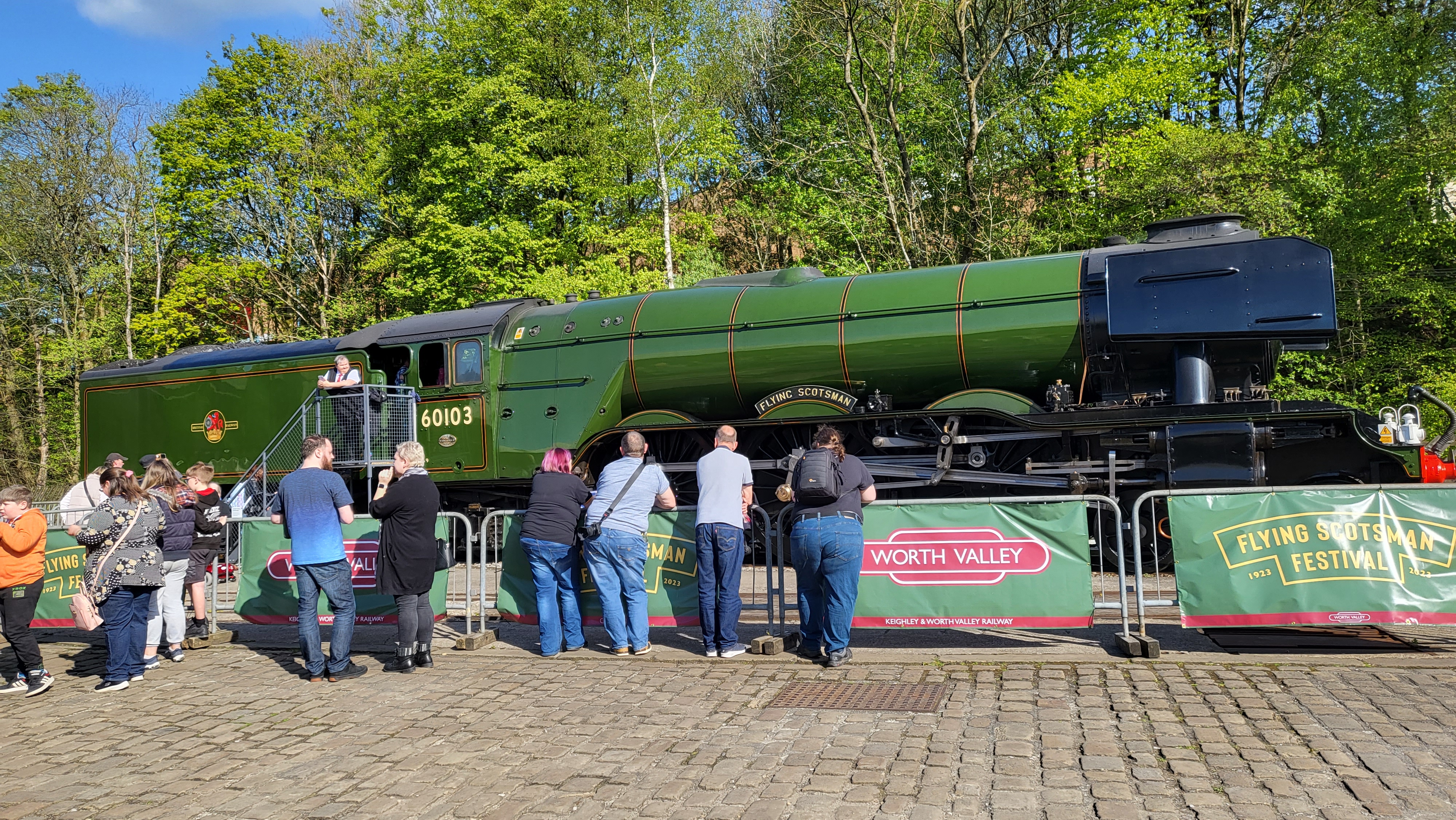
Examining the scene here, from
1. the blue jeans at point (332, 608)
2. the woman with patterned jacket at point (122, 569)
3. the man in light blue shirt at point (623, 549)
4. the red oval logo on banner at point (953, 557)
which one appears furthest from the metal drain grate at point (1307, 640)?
the woman with patterned jacket at point (122, 569)

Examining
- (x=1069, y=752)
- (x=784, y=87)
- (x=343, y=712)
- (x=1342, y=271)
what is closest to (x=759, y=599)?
(x=343, y=712)

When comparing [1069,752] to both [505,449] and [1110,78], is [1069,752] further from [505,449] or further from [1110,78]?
[1110,78]

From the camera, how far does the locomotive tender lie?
30.3 ft

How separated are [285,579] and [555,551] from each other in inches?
108

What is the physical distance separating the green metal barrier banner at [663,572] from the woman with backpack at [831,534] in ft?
3.23

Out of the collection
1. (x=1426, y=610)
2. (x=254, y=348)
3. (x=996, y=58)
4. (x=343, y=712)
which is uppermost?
(x=996, y=58)

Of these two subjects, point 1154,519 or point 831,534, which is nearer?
point 831,534

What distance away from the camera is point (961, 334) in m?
10.6

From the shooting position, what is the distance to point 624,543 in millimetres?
7238

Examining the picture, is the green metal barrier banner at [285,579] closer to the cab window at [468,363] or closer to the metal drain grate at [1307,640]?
the cab window at [468,363]

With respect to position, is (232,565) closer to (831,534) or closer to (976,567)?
(831,534)

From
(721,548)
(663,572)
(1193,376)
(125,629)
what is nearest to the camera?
(125,629)

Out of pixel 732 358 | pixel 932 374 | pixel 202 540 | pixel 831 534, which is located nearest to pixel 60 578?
pixel 202 540

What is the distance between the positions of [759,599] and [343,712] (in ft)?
13.8
